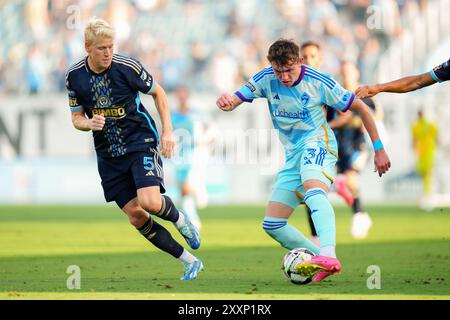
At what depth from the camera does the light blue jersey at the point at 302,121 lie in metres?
8.47

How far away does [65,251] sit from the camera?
1193 centimetres

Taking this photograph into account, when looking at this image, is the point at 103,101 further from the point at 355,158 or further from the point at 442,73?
the point at 355,158

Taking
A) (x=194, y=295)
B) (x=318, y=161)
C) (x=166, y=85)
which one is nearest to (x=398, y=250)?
(x=318, y=161)

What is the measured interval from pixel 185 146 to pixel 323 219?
33.4 ft

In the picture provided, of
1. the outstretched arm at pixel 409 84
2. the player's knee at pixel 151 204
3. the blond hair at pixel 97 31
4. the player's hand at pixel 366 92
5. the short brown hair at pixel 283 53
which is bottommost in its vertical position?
the player's knee at pixel 151 204

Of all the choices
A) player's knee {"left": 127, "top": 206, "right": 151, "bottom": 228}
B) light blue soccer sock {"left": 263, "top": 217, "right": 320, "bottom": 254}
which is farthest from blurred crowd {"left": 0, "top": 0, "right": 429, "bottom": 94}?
player's knee {"left": 127, "top": 206, "right": 151, "bottom": 228}

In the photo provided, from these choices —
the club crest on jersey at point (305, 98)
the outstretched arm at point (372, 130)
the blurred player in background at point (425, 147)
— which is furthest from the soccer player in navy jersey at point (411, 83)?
the blurred player in background at point (425, 147)

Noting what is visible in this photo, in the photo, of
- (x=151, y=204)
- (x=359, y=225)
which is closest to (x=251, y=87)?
(x=151, y=204)

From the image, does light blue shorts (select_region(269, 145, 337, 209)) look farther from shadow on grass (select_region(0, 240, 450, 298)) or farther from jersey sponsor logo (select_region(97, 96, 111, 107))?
jersey sponsor logo (select_region(97, 96, 111, 107))

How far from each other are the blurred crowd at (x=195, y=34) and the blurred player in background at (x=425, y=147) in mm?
2862

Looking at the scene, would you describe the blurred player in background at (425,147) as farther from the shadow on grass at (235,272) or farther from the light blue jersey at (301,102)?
the light blue jersey at (301,102)

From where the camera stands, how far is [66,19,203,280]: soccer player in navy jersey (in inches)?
333

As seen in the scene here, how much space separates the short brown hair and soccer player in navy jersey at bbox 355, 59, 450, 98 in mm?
711

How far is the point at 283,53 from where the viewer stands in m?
8.12
